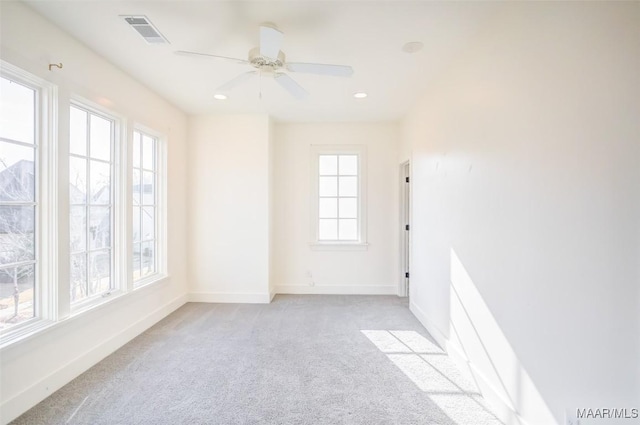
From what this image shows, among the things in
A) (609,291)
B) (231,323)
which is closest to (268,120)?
(231,323)

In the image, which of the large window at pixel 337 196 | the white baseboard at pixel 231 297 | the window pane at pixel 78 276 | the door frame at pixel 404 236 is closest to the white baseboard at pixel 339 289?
the door frame at pixel 404 236

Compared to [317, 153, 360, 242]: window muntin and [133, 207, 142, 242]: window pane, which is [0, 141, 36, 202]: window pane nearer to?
[133, 207, 142, 242]: window pane

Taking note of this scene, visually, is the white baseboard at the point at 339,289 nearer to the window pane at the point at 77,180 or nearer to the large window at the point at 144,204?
the large window at the point at 144,204

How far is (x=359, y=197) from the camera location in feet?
15.9

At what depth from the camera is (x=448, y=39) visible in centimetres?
236

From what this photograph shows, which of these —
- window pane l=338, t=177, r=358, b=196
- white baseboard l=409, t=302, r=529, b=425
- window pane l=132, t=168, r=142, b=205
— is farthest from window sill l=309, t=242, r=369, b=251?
window pane l=132, t=168, r=142, b=205

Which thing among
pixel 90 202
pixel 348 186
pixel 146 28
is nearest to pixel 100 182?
pixel 90 202

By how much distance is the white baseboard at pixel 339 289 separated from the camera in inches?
189

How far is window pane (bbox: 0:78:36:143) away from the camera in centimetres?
200

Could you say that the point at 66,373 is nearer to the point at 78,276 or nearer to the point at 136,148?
the point at 78,276

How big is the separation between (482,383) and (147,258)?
3677 millimetres

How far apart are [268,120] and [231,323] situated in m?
2.79

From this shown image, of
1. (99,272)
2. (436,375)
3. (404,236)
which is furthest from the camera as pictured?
(404,236)

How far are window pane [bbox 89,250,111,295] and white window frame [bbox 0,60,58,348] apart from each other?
51 cm
